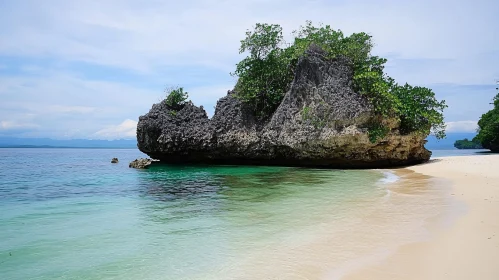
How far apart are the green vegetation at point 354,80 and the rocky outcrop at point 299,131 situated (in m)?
0.55

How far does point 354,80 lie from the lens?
19.3 m

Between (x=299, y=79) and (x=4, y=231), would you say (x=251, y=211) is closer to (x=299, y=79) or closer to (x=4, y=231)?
(x=4, y=231)

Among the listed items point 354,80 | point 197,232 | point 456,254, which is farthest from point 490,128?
point 197,232

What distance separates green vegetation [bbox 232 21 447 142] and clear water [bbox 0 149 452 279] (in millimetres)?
8308

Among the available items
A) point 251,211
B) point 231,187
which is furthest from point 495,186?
point 231,187

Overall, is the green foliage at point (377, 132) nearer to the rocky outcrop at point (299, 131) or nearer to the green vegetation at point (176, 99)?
the rocky outcrop at point (299, 131)

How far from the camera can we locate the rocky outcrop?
18.5 m

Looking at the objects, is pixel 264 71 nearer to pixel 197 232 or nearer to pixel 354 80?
pixel 354 80

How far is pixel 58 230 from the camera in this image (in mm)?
6777

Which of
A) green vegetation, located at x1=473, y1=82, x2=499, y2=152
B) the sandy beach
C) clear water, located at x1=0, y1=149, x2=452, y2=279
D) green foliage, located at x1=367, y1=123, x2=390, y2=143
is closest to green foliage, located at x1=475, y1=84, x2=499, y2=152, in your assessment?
green vegetation, located at x1=473, y1=82, x2=499, y2=152

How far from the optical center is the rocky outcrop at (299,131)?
730 inches

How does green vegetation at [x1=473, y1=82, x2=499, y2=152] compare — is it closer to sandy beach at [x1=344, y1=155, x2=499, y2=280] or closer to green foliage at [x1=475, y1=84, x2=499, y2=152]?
green foliage at [x1=475, y1=84, x2=499, y2=152]

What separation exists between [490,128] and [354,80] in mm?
26287

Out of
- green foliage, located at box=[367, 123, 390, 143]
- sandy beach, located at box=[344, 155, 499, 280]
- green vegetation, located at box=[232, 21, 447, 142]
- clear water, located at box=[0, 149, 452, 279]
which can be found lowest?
clear water, located at box=[0, 149, 452, 279]
